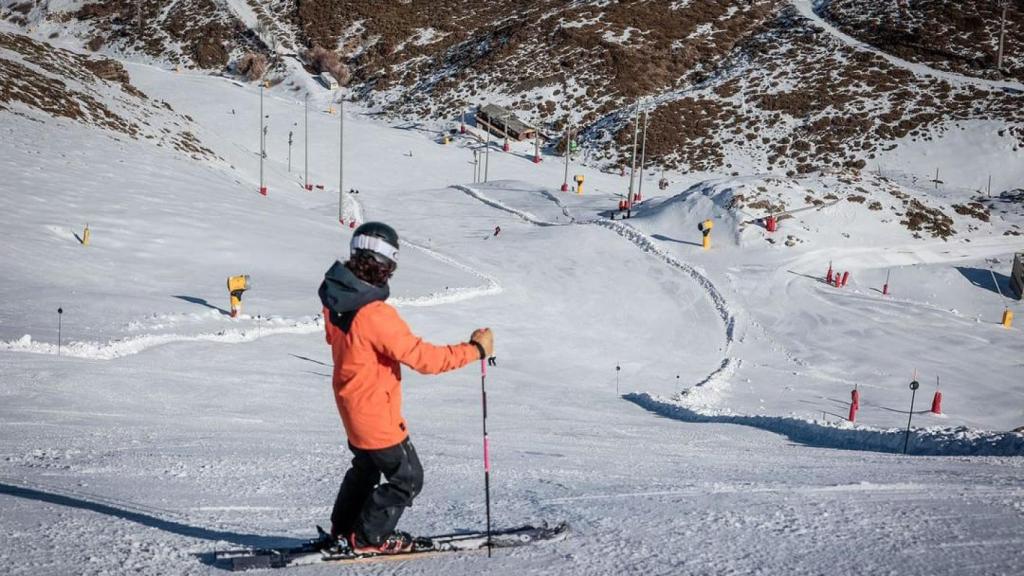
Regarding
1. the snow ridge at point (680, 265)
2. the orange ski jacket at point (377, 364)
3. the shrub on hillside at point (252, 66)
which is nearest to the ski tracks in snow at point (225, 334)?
the snow ridge at point (680, 265)

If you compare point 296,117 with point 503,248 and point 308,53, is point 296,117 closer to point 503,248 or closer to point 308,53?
point 308,53

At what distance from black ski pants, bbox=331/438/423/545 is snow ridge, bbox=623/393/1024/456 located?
25.4 ft

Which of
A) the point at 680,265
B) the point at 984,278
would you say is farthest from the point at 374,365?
the point at 984,278

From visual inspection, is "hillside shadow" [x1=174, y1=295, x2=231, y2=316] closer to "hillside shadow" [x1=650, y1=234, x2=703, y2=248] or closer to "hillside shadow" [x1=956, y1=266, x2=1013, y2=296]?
"hillside shadow" [x1=650, y1=234, x2=703, y2=248]

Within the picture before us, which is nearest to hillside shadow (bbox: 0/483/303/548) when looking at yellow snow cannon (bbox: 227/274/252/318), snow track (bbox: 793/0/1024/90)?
yellow snow cannon (bbox: 227/274/252/318)

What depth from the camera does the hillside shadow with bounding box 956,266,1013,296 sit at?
91.7 ft

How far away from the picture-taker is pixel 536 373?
17922mm

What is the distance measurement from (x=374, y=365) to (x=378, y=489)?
2.59 feet

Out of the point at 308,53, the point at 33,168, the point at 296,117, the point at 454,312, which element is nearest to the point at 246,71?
the point at 308,53

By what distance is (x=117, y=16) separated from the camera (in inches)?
3551

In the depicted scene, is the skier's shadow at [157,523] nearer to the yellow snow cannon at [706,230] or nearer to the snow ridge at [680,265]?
the snow ridge at [680,265]

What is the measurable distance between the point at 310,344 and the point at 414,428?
23.7ft

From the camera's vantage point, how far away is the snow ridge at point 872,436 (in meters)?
9.78

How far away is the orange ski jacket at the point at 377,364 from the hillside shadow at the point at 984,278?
2868 centimetres
